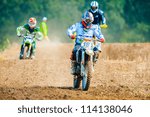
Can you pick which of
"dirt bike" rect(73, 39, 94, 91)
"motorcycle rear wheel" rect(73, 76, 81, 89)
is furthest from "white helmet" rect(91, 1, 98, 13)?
"dirt bike" rect(73, 39, 94, 91)

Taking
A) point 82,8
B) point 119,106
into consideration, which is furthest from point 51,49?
point 82,8

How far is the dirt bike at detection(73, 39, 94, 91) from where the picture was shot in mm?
19109

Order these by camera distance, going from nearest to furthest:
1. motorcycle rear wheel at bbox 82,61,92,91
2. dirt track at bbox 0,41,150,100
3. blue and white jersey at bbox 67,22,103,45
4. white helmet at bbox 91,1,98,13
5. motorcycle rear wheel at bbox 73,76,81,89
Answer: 1. dirt track at bbox 0,41,150,100
2. motorcycle rear wheel at bbox 82,61,92,91
3. blue and white jersey at bbox 67,22,103,45
4. motorcycle rear wheel at bbox 73,76,81,89
5. white helmet at bbox 91,1,98,13

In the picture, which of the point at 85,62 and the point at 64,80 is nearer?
the point at 85,62

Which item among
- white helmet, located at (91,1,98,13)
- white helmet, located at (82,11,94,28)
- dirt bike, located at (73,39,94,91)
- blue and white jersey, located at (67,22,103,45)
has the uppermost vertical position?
white helmet, located at (91,1,98,13)

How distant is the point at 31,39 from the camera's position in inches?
1207

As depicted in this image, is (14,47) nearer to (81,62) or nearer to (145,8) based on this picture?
(81,62)

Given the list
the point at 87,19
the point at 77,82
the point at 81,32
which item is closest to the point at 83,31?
the point at 81,32

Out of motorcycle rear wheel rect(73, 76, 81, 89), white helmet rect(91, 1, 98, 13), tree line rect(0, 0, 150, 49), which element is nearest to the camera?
motorcycle rear wheel rect(73, 76, 81, 89)

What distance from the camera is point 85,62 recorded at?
63.4 ft

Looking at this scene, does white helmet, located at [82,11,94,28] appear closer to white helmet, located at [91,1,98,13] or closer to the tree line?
white helmet, located at [91,1,98,13]

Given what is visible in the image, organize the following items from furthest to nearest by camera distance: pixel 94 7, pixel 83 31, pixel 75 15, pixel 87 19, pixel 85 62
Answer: pixel 75 15 < pixel 94 7 < pixel 83 31 < pixel 87 19 < pixel 85 62

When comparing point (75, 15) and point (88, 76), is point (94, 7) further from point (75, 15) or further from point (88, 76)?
point (75, 15)

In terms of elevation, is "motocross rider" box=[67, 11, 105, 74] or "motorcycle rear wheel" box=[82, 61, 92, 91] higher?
"motocross rider" box=[67, 11, 105, 74]
